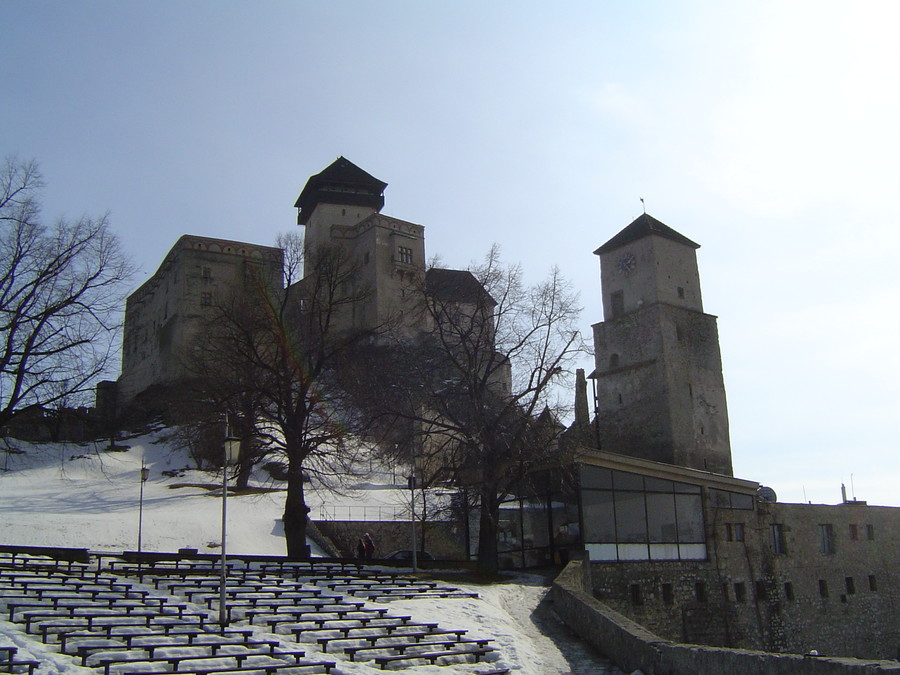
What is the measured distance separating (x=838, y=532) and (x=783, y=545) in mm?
4526

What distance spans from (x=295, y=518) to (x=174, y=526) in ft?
32.3

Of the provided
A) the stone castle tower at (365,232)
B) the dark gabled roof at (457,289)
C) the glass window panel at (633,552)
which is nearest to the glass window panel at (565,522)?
the glass window panel at (633,552)

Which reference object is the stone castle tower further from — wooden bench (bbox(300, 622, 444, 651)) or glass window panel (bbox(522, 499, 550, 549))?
wooden bench (bbox(300, 622, 444, 651))

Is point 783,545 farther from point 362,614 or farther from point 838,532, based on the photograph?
point 362,614

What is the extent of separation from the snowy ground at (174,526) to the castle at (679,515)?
3.70 m

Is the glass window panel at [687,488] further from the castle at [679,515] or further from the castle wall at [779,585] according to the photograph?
the castle wall at [779,585]

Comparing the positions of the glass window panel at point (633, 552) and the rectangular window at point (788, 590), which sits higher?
the glass window panel at point (633, 552)

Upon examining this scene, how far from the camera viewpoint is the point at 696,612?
30.2 m

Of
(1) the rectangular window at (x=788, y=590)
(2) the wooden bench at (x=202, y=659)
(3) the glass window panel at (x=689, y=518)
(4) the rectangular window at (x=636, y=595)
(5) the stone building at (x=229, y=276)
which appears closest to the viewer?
(2) the wooden bench at (x=202, y=659)

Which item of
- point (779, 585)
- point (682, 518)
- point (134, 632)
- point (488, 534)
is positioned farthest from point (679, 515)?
point (134, 632)

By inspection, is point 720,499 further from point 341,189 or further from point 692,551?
point 341,189

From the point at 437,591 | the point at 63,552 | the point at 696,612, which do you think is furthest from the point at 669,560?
the point at 63,552

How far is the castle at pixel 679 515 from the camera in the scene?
28.3m

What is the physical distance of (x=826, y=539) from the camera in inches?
1547
